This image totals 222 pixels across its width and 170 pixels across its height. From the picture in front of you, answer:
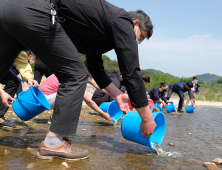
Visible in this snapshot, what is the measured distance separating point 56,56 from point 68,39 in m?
0.17

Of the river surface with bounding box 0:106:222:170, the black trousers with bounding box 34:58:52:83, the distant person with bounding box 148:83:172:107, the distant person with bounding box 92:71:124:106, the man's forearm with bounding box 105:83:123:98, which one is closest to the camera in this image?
the river surface with bounding box 0:106:222:170

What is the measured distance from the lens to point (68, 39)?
5.50 feet

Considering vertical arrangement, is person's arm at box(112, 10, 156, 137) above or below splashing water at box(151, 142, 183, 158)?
above

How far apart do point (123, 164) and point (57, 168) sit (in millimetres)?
549

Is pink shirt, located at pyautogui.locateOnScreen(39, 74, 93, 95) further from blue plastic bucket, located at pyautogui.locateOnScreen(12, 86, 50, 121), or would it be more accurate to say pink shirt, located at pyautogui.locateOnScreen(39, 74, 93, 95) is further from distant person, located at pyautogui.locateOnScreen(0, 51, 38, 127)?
blue plastic bucket, located at pyautogui.locateOnScreen(12, 86, 50, 121)

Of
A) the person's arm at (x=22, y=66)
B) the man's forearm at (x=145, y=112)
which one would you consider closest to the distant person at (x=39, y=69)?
the person's arm at (x=22, y=66)

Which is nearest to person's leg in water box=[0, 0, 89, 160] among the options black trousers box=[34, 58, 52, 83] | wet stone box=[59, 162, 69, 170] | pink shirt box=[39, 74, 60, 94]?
wet stone box=[59, 162, 69, 170]

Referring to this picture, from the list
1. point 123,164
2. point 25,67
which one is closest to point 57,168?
point 123,164

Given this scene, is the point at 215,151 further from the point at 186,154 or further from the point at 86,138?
the point at 86,138

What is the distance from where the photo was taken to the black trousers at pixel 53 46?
1.53m

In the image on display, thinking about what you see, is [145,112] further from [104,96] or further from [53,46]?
[104,96]

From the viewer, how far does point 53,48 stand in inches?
64.1

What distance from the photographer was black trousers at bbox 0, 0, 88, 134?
153cm

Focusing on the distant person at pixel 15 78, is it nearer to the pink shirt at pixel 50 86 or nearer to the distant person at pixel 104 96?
the pink shirt at pixel 50 86
